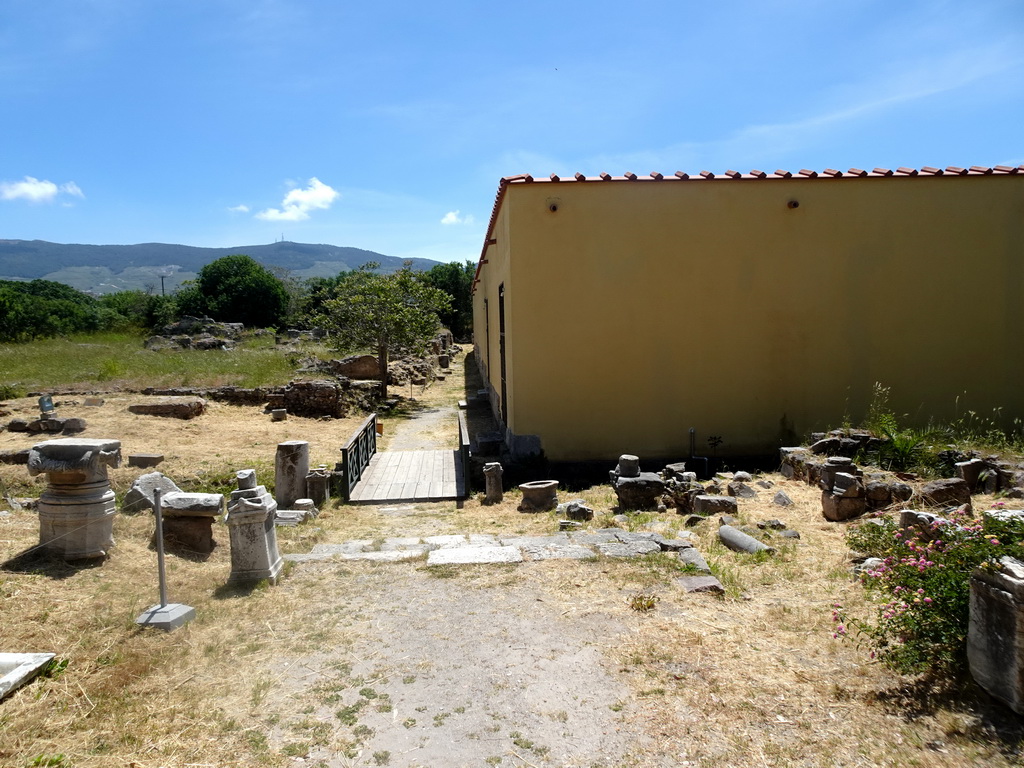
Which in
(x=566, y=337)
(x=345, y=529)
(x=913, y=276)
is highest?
(x=913, y=276)

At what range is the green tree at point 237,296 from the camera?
156 feet

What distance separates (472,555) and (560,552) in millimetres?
887

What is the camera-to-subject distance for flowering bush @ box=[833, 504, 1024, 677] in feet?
12.6

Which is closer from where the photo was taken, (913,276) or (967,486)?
(967,486)

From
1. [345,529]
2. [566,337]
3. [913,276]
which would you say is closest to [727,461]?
[566,337]

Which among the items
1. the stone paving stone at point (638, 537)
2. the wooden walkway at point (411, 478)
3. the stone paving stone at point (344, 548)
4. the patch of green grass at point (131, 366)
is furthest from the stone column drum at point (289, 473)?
the patch of green grass at point (131, 366)

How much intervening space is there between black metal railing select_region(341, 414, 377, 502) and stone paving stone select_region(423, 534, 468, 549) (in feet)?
8.18

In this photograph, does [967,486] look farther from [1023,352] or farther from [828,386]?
[1023,352]

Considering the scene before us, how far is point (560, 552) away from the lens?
267 inches

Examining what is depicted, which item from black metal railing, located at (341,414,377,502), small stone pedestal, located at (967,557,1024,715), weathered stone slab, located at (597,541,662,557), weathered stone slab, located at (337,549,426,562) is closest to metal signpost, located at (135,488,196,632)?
weathered stone slab, located at (337,549,426,562)

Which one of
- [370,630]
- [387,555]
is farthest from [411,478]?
[370,630]

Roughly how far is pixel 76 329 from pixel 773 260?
1837 inches

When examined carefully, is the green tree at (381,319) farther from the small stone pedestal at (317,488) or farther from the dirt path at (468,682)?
the dirt path at (468,682)

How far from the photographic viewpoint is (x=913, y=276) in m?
11.1
